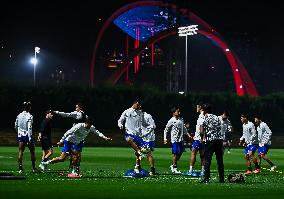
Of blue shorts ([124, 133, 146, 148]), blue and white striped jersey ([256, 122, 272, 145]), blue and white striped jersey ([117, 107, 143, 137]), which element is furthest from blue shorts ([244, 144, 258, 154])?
blue and white striped jersey ([117, 107, 143, 137])

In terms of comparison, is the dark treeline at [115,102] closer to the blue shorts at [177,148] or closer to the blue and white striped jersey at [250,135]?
the blue shorts at [177,148]

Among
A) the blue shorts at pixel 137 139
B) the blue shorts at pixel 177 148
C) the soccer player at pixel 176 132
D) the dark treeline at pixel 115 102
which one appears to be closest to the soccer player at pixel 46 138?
the blue shorts at pixel 137 139

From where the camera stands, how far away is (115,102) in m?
69.8

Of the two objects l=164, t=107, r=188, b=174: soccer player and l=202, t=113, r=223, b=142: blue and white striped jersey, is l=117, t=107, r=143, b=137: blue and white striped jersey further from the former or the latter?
l=202, t=113, r=223, b=142: blue and white striped jersey

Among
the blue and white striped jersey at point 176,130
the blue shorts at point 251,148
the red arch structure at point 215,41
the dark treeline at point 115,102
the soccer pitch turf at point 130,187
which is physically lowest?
the soccer pitch turf at point 130,187

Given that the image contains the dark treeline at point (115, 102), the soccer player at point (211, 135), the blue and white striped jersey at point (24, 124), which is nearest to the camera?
the soccer player at point (211, 135)

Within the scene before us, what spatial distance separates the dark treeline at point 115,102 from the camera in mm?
65625

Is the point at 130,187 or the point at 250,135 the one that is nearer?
the point at 130,187

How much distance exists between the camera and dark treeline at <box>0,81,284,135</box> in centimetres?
6562

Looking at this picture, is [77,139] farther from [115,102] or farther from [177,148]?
[115,102]

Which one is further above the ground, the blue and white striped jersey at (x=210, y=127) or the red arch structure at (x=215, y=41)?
the red arch structure at (x=215, y=41)

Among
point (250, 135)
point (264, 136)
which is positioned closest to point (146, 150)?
point (250, 135)

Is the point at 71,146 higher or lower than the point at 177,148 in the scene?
higher

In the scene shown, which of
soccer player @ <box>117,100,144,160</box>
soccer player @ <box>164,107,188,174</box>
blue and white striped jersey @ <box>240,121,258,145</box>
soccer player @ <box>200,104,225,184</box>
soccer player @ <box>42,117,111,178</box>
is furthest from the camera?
blue and white striped jersey @ <box>240,121,258,145</box>
